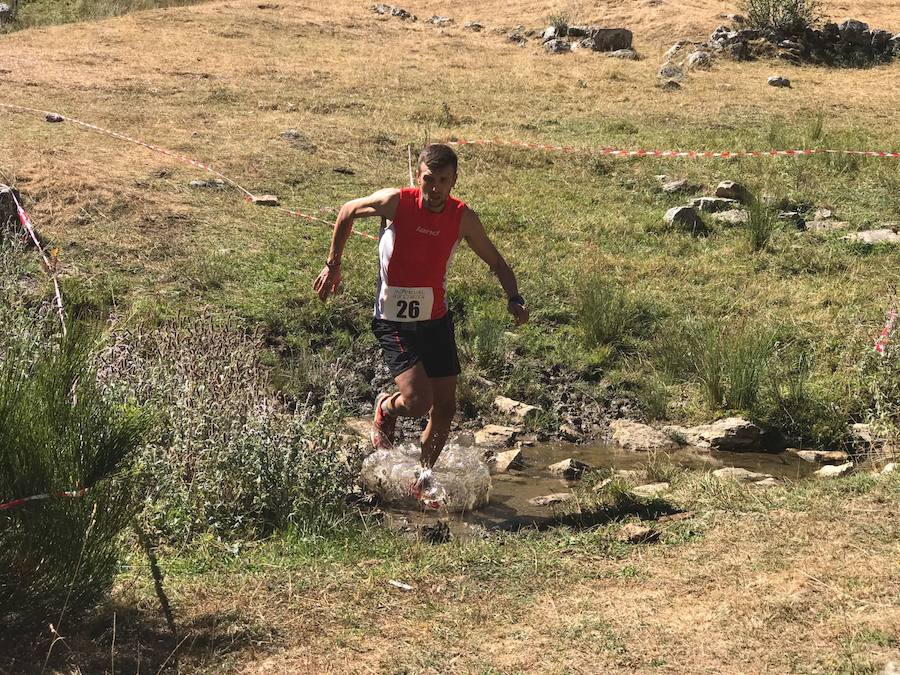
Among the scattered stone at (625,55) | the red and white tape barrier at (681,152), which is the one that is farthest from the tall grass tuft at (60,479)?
the scattered stone at (625,55)

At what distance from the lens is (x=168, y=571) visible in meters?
4.34

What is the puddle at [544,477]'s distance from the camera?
5688 millimetres

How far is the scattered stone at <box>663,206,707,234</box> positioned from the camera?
33.6ft

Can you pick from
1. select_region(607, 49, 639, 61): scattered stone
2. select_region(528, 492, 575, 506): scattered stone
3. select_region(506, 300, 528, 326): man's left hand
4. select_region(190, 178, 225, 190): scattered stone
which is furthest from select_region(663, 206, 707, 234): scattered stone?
select_region(607, 49, 639, 61): scattered stone

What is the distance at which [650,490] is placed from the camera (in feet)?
18.8

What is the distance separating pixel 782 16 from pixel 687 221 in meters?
11.5

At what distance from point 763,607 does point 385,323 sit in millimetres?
2573

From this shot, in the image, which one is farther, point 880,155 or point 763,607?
point 880,155

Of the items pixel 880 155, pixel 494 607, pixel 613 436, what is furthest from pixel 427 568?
pixel 880 155

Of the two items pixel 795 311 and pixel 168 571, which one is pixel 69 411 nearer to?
pixel 168 571

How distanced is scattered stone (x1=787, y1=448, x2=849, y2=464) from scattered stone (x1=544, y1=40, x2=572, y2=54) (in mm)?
15021

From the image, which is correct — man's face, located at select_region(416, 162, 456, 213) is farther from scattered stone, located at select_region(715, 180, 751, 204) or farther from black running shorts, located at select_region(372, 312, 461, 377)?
scattered stone, located at select_region(715, 180, 751, 204)

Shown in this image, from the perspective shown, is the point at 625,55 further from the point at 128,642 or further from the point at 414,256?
the point at 128,642

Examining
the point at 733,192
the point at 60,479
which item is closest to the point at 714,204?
the point at 733,192
